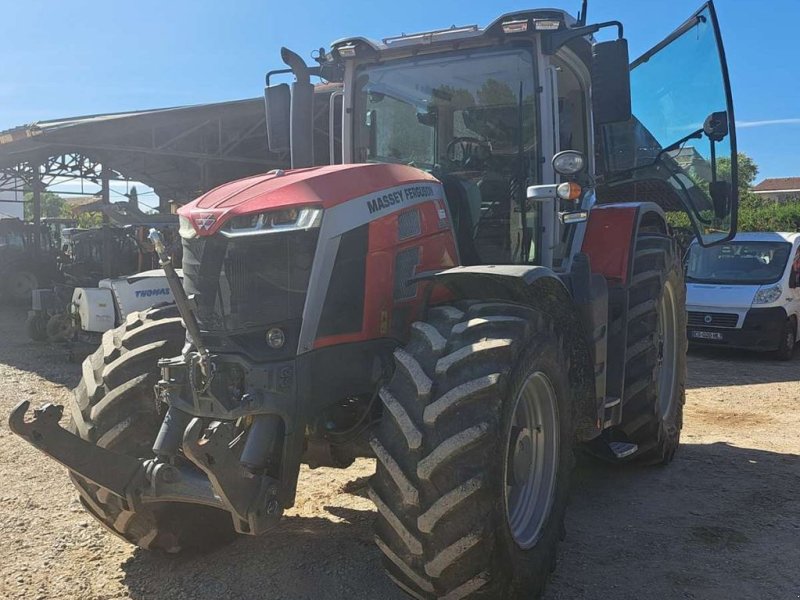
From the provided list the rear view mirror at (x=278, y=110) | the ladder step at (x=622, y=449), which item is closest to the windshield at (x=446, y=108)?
the rear view mirror at (x=278, y=110)

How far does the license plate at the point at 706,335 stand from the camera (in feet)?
33.1

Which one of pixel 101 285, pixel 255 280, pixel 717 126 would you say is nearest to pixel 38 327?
pixel 101 285

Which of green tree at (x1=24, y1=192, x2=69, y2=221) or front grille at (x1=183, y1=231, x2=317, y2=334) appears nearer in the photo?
front grille at (x1=183, y1=231, x2=317, y2=334)

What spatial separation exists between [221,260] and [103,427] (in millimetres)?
947

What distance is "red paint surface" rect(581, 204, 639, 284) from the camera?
4367mm

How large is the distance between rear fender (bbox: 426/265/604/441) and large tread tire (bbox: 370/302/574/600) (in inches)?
10.9

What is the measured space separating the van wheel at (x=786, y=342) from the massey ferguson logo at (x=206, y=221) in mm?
9135

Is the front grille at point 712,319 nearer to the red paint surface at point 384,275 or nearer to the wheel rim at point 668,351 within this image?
the wheel rim at point 668,351

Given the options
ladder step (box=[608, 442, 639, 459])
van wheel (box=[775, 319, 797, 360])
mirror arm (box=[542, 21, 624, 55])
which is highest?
mirror arm (box=[542, 21, 624, 55])

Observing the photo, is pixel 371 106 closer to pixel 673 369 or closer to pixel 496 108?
pixel 496 108

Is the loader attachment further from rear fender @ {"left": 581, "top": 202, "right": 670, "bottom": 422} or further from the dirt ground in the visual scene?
rear fender @ {"left": 581, "top": 202, "right": 670, "bottom": 422}

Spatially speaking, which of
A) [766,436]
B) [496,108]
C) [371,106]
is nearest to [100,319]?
[371,106]

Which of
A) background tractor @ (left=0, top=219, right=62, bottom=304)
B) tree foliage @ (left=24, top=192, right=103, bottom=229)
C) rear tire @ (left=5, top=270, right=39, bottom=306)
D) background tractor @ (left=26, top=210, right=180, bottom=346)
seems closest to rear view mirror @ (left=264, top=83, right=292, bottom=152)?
background tractor @ (left=26, top=210, right=180, bottom=346)

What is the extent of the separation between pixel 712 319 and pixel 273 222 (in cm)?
877
